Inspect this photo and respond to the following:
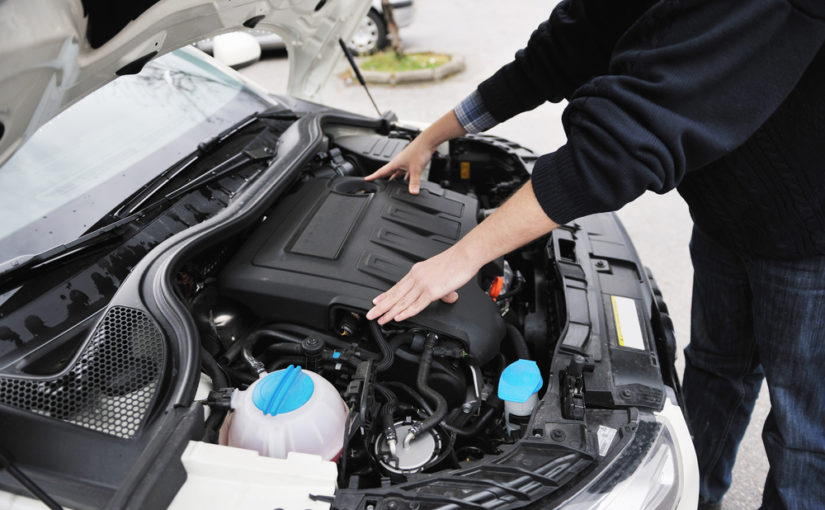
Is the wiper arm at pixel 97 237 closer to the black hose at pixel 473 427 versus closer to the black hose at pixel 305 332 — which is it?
the black hose at pixel 305 332

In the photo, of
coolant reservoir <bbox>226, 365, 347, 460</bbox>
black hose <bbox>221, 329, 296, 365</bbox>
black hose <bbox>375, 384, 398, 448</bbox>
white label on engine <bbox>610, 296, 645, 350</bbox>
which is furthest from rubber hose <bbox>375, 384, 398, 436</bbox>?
white label on engine <bbox>610, 296, 645, 350</bbox>

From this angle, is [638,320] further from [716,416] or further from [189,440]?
[189,440]

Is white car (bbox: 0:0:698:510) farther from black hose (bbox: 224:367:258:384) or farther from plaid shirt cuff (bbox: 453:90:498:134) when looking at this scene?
plaid shirt cuff (bbox: 453:90:498:134)

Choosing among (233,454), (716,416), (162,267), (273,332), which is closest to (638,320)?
(716,416)

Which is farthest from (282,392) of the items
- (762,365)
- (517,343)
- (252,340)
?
(762,365)

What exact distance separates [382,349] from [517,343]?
0.39m

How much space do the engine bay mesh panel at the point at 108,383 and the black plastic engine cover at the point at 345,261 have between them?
28 cm

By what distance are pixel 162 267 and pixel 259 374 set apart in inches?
12.2

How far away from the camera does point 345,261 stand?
4.38 ft

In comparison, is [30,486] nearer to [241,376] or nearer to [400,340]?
[241,376]

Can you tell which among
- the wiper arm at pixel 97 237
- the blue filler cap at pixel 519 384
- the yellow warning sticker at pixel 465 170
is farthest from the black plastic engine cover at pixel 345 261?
the yellow warning sticker at pixel 465 170

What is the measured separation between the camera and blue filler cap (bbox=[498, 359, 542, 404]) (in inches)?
45.3

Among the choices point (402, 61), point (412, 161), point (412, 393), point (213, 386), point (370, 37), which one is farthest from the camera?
point (370, 37)

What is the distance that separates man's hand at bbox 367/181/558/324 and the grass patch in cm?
492
